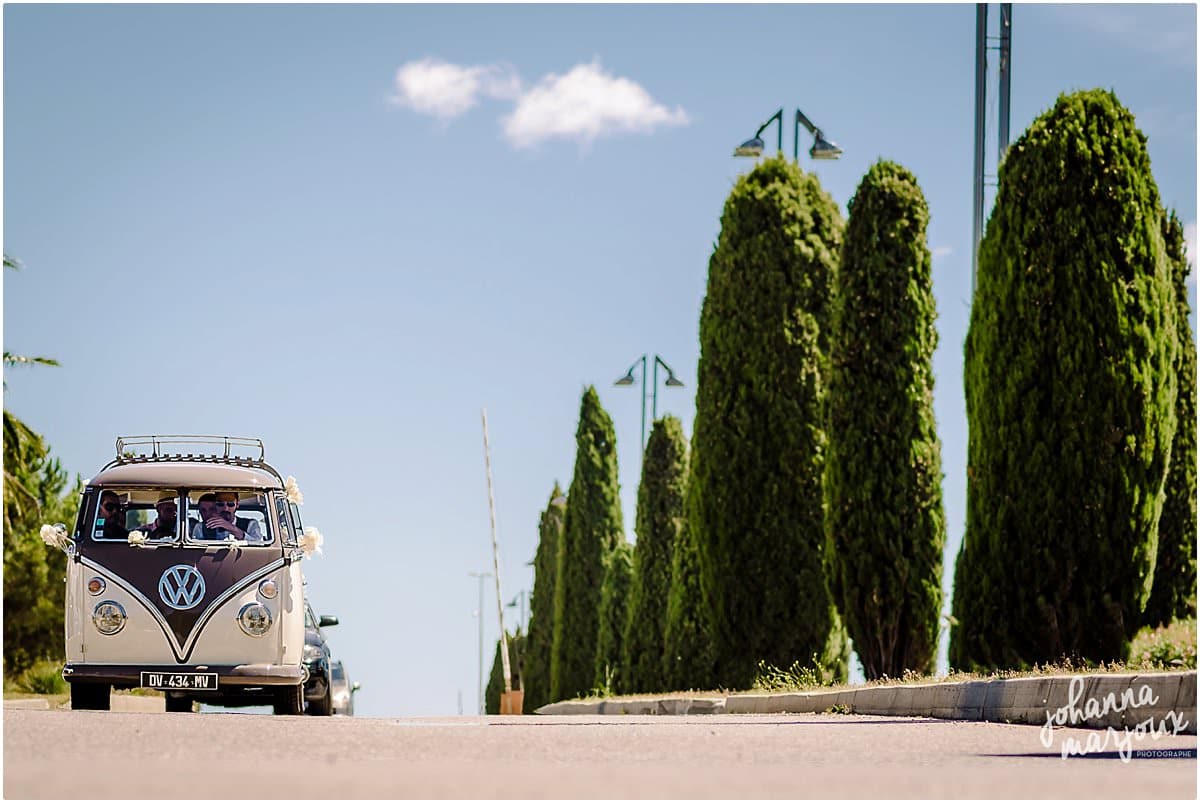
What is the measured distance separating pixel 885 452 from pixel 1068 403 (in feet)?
16.0

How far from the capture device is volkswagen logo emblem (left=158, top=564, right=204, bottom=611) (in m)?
14.4

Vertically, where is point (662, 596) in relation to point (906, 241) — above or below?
below

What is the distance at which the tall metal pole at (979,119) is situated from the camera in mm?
20016

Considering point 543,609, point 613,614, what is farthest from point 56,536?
point 543,609

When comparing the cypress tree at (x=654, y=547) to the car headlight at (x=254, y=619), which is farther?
the cypress tree at (x=654, y=547)

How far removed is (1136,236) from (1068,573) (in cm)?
379

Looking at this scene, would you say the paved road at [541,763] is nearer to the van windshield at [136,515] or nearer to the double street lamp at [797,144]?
the van windshield at [136,515]

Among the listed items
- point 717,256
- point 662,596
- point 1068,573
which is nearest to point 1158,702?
point 1068,573

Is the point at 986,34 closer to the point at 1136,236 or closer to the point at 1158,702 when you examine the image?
the point at 1136,236

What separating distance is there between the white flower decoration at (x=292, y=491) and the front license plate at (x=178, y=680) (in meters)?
2.01

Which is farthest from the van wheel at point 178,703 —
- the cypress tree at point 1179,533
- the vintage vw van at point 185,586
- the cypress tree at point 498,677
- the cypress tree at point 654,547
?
the cypress tree at point 498,677

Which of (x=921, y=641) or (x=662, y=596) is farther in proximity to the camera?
(x=662, y=596)

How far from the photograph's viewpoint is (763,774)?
7.76 metres

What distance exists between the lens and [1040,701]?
11547 mm
